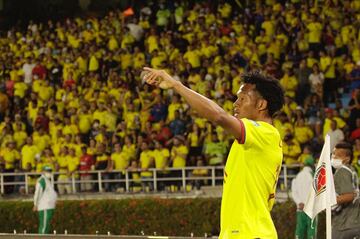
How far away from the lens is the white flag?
9.78 m

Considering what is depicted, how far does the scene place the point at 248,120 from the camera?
6.41 m

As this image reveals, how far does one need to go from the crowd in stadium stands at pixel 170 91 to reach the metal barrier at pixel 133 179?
117 millimetres

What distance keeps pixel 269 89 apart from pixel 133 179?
634 inches

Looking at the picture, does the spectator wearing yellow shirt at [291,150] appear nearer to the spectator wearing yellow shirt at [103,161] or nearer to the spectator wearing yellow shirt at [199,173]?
the spectator wearing yellow shirt at [199,173]

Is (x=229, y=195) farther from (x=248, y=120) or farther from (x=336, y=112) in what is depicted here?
(x=336, y=112)

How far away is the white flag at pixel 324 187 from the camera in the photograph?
32.1ft

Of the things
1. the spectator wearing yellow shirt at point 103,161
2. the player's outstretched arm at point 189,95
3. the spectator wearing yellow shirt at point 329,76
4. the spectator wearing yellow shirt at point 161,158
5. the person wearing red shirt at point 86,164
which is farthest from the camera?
the person wearing red shirt at point 86,164

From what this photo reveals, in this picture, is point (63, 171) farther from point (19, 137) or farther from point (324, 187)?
point (324, 187)

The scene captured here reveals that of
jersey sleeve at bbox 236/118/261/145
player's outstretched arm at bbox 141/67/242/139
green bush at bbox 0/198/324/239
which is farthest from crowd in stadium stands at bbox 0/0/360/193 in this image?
player's outstretched arm at bbox 141/67/242/139

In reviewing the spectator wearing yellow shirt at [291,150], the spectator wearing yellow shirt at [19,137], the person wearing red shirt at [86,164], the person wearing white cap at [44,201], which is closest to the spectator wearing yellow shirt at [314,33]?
the spectator wearing yellow shirt at [291,150]

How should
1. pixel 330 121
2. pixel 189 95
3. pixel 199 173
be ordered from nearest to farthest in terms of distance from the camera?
pixel 189 95 → pixel 330 121 → pixel 199 173

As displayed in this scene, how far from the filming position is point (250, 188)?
655 centimetres

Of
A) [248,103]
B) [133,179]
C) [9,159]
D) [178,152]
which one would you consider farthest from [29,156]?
[248,103]

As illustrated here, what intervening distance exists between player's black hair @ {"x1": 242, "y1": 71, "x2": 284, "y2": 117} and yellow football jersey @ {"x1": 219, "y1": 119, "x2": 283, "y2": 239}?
147 mm
